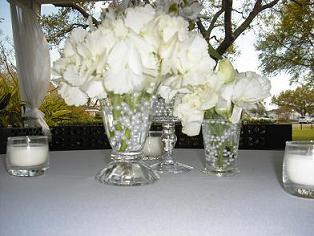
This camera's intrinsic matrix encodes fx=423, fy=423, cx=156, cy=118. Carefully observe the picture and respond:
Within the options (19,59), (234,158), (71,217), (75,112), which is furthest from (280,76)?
(71,217)

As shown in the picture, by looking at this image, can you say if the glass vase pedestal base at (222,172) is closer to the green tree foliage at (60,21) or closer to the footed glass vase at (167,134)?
the footed glass vase at (167,134)

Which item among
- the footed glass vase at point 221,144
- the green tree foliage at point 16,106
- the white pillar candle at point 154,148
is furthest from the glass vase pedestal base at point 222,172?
the green tree foliage at point 16,106

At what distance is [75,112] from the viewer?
7109 millimetres

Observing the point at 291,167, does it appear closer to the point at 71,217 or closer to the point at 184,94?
the point at 184,94

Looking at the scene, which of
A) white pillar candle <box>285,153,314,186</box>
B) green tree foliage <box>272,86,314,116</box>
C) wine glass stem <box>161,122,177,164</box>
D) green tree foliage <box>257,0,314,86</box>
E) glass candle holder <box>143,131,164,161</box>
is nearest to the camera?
white pillar candle <box>285,153,314,186</box>

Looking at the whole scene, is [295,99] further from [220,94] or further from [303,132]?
[220,94]

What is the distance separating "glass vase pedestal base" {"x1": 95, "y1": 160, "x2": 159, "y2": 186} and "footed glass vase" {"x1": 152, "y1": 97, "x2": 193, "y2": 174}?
0.48 feet

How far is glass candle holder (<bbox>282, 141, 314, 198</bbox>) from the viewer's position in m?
0.83

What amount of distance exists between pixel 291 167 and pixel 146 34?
0.40 meters

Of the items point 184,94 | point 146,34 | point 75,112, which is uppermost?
point 146,34

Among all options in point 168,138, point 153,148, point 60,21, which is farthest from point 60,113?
point 168,138

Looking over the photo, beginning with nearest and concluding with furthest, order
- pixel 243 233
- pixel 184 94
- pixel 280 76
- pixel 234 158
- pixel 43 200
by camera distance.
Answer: pixel 243 233 → pixel 43 200 → pixel 184 94 → pixel 234 158 → pixel 280 76

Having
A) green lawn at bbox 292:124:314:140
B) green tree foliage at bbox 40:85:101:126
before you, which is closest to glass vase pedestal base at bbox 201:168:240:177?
green tree foliage at bbox 40:85:101:126

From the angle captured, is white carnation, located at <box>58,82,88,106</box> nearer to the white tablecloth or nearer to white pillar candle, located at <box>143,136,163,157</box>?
the white tablecloth
